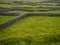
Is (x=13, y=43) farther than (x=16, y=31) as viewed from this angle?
No

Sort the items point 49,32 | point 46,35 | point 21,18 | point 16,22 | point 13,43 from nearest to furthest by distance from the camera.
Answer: point 13,43 → point 46,35 → point 49,32 → point 16,22 → point 21,18

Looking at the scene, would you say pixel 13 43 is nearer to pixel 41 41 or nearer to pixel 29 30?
pixel 41 41

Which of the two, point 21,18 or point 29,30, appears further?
point 21,18

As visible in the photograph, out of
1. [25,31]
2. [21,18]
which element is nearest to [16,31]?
[25,31]

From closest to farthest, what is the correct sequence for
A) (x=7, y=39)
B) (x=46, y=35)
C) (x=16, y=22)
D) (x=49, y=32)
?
(x=7, y=39) < (x=46, y=35) < (x=49, y=32) < (x=16, y=22)

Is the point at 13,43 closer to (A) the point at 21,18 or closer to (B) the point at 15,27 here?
(B) the point at 15,27

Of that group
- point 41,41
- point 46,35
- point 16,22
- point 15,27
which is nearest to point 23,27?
point 15,27

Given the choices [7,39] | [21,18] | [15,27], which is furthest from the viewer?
[21,18]

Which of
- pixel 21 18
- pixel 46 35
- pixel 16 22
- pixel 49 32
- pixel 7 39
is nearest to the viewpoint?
pixel 7 39

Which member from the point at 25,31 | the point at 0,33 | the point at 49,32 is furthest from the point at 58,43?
the point at 0,33
